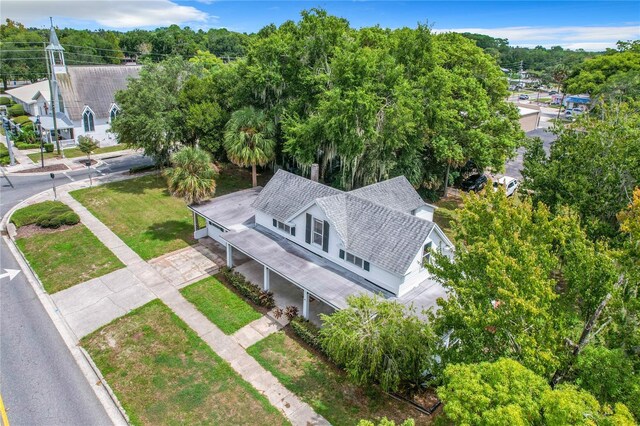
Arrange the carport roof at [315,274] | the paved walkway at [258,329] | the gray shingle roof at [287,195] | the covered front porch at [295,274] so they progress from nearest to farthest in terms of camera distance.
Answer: the carport roof at [315,274] < the paved walkway at [258,329] < the covered front porch at [295,274] < the gray shingle roof at [287,195]

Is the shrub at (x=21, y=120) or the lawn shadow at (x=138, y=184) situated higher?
the shrub at (x=21, y=120)

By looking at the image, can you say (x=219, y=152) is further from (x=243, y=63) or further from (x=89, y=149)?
(x=89, y=149)

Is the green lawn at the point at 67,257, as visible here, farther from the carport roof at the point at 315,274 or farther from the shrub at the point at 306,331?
the shrub at the point at 306,331

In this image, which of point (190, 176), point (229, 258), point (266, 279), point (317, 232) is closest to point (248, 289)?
point (266, 279)

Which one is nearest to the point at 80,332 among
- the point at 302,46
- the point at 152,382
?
the point at 152,382

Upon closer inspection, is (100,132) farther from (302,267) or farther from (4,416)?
(4,416)

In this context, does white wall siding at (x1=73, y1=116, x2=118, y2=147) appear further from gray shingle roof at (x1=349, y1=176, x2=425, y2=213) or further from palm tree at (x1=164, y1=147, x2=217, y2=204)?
gray shingle roof at (x1=349, y1=176, x2=425, y2=213)

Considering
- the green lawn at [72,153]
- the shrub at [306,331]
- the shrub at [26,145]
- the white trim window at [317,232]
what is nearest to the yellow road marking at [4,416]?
the shrub at [306,331]
